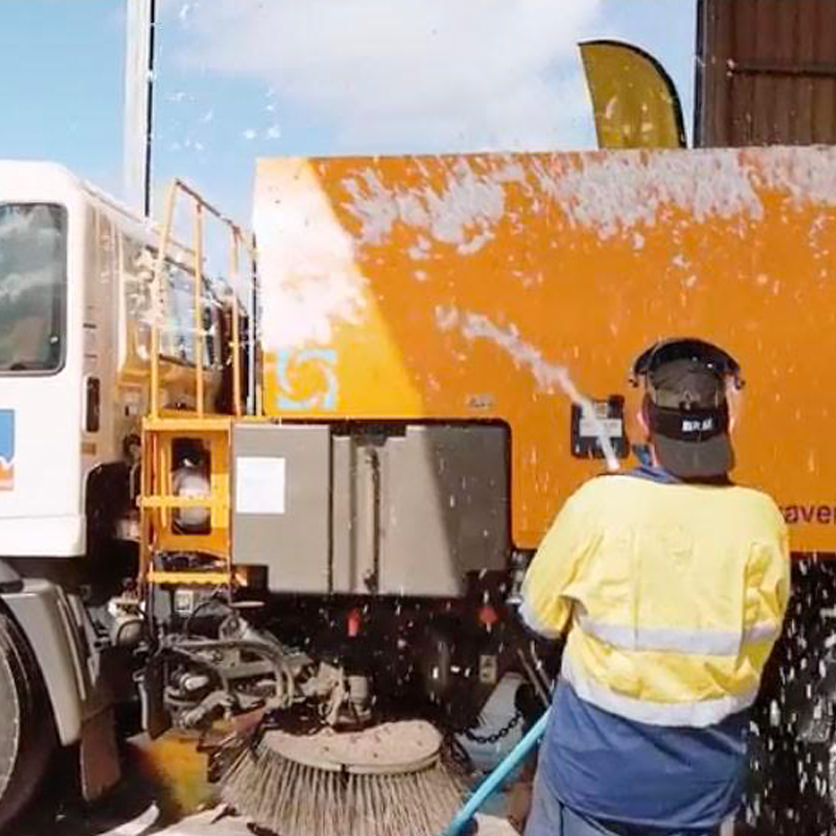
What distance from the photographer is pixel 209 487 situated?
191 inches

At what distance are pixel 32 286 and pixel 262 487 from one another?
45.2 inches

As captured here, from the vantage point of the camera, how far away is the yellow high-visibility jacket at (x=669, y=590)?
2.67 metres

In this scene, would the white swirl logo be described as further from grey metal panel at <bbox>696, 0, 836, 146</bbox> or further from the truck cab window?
grey metal panel at <bbox>696, 0, 836, 146</bbox>

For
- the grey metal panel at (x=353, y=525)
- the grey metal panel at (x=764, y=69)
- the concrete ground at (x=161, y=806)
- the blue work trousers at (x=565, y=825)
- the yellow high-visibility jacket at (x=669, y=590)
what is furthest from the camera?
the grey metal panel at (x=764, y=69)

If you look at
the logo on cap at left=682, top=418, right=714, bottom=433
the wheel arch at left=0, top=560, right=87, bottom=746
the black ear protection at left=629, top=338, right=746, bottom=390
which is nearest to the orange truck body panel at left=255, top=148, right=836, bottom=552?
the wheel arch at left=0, top=560, right=87, bottom=746

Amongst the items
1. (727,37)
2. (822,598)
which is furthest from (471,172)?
(727,37)

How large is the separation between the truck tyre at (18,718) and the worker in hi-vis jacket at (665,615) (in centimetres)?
265

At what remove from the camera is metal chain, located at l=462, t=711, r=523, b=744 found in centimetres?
525

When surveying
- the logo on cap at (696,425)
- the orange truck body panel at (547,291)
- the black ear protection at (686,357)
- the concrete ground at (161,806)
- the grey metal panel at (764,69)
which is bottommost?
the concrete ground at (161,806)

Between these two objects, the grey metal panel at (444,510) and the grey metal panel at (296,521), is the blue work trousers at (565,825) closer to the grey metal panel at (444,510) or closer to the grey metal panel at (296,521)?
the grey metal panel at (444,510)

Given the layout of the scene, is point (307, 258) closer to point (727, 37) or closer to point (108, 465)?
point (108, 465)

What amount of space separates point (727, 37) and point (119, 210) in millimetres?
8196

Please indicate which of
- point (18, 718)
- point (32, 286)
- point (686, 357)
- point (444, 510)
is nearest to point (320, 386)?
point (444, 510)

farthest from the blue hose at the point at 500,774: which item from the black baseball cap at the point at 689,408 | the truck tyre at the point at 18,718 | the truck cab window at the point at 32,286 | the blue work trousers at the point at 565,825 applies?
the truck cab window at the point at 32,286
